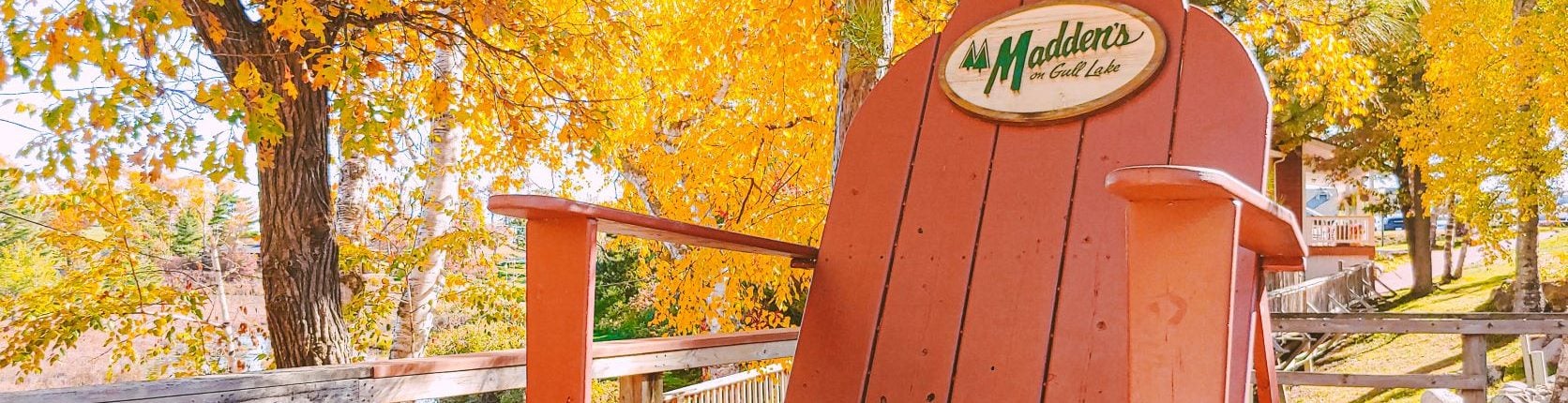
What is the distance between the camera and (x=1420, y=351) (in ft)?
29.0

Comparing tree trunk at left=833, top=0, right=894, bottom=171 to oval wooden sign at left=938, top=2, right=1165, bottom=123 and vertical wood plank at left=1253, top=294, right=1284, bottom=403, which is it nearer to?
oval wooden sign at left=938, top=2, right=1165, bottom=123

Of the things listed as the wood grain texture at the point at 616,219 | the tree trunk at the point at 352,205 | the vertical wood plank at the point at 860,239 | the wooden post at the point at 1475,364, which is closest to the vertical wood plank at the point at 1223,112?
the vertical wood plank at the point at 860,239

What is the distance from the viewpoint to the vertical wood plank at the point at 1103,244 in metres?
1.23

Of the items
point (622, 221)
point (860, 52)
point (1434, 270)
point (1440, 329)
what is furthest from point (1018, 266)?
point (1434, 270)

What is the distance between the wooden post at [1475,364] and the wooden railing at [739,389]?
2809mm

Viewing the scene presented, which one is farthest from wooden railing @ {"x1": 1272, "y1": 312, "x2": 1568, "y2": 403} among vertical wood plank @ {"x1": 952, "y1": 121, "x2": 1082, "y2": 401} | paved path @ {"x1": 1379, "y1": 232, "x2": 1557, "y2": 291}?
paved path @ {"x1": 1379, "y1": 232, "x2": 1557, "y2": 291}

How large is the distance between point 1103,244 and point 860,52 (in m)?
1.42

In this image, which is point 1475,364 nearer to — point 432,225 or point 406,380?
point 406,380

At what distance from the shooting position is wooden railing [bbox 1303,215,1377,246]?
11609 millimetres

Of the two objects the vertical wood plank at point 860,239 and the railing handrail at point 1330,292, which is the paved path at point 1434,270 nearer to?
the railing handrail at point 1330,292

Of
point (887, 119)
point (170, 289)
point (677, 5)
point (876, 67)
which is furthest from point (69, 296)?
point (887, 119)

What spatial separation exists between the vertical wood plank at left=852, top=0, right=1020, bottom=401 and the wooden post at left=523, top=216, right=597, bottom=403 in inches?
22.5

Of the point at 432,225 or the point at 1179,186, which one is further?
the point at 432,225

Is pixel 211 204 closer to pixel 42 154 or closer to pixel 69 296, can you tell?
pixel 69 296
